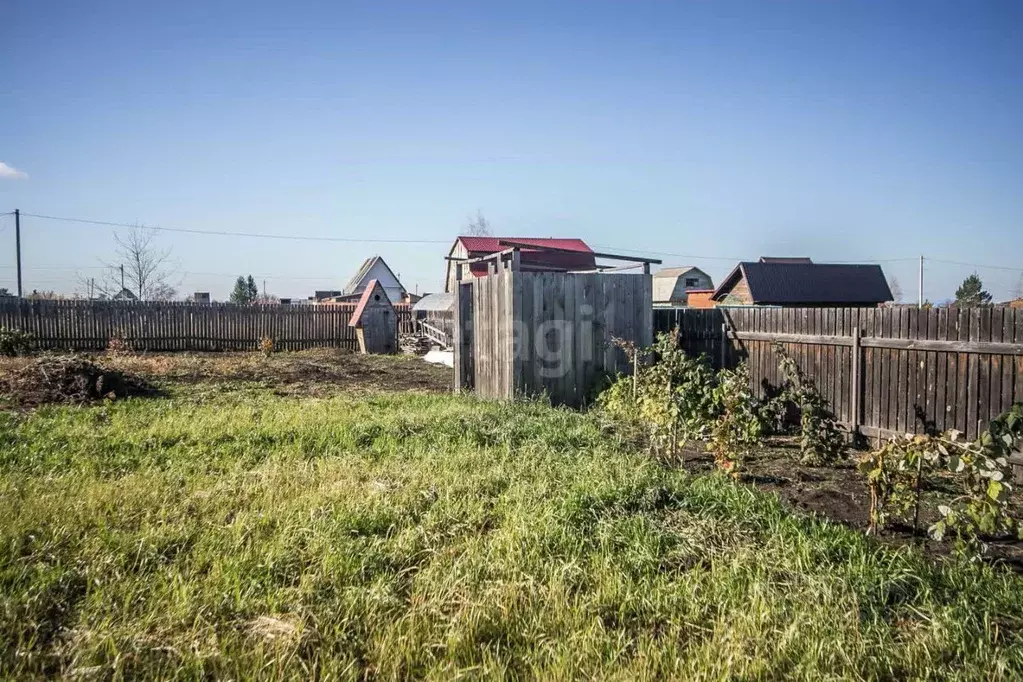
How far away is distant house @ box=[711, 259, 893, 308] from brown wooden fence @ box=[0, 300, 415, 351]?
2279cm

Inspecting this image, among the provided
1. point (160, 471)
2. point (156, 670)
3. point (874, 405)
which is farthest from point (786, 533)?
point (160, 471)

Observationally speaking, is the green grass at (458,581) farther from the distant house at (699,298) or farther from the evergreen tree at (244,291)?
the evergreen tree at (244,291)

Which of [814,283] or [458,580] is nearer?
[458,580]

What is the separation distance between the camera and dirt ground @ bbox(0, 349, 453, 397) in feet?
38.6

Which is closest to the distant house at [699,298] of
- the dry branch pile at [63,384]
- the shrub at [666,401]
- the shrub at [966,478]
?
the shrub at [666,401]

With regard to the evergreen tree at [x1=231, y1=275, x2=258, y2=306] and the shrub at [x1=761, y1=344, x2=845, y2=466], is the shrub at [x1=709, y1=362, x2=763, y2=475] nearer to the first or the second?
the shrub at [x1=761, y1=344, x2=845, y2=466]

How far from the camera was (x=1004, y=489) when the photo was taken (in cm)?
371

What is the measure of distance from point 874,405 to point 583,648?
5.50 meters

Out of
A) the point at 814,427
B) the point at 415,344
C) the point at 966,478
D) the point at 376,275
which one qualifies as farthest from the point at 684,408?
the point at 376,275

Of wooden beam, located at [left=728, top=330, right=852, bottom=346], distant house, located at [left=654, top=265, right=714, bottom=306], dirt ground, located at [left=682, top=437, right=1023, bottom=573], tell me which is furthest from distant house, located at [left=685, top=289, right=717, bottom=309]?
dirt ground, located at [left=682, top=437, right=1023, bottom=573]

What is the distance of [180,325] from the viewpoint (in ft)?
67.9

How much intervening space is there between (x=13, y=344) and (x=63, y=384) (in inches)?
349

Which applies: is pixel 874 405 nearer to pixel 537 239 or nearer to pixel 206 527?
pixel 206 527

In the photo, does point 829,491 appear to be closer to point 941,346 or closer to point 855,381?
point 941,346
